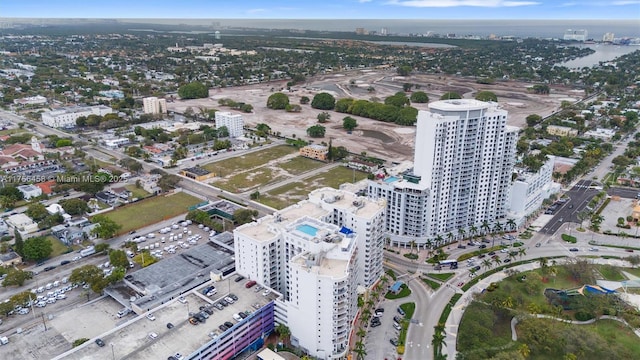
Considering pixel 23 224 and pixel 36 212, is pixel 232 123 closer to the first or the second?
pixel 36 212

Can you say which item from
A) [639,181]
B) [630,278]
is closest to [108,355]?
[630,278]

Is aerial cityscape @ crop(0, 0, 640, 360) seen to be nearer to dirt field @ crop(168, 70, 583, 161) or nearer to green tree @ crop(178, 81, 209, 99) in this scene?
dirt field @ crop(168, 70, 583, 161)

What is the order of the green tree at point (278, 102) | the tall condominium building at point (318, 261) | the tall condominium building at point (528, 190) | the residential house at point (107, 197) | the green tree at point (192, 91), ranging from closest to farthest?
the tall condominium building at point (318, 261), the tall condominium building at point (528, 190), the residential house at point (107, 197), the green tree at point (278, 102), the green tree at point (192, 91)

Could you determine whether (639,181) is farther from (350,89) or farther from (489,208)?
(350,89)

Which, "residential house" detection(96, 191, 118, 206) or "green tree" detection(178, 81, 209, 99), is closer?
"residential house" detection(96, 191, 118, 206)

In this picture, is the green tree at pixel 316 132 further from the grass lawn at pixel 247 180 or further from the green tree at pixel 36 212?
the green tree at pixel 36 212

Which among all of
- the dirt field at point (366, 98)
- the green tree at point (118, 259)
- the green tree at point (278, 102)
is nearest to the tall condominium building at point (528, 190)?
the dirt field at point (366, 98)

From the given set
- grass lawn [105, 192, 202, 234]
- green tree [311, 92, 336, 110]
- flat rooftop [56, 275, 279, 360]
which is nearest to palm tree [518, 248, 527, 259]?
flat rooftop [56, 275, 279, 360]
